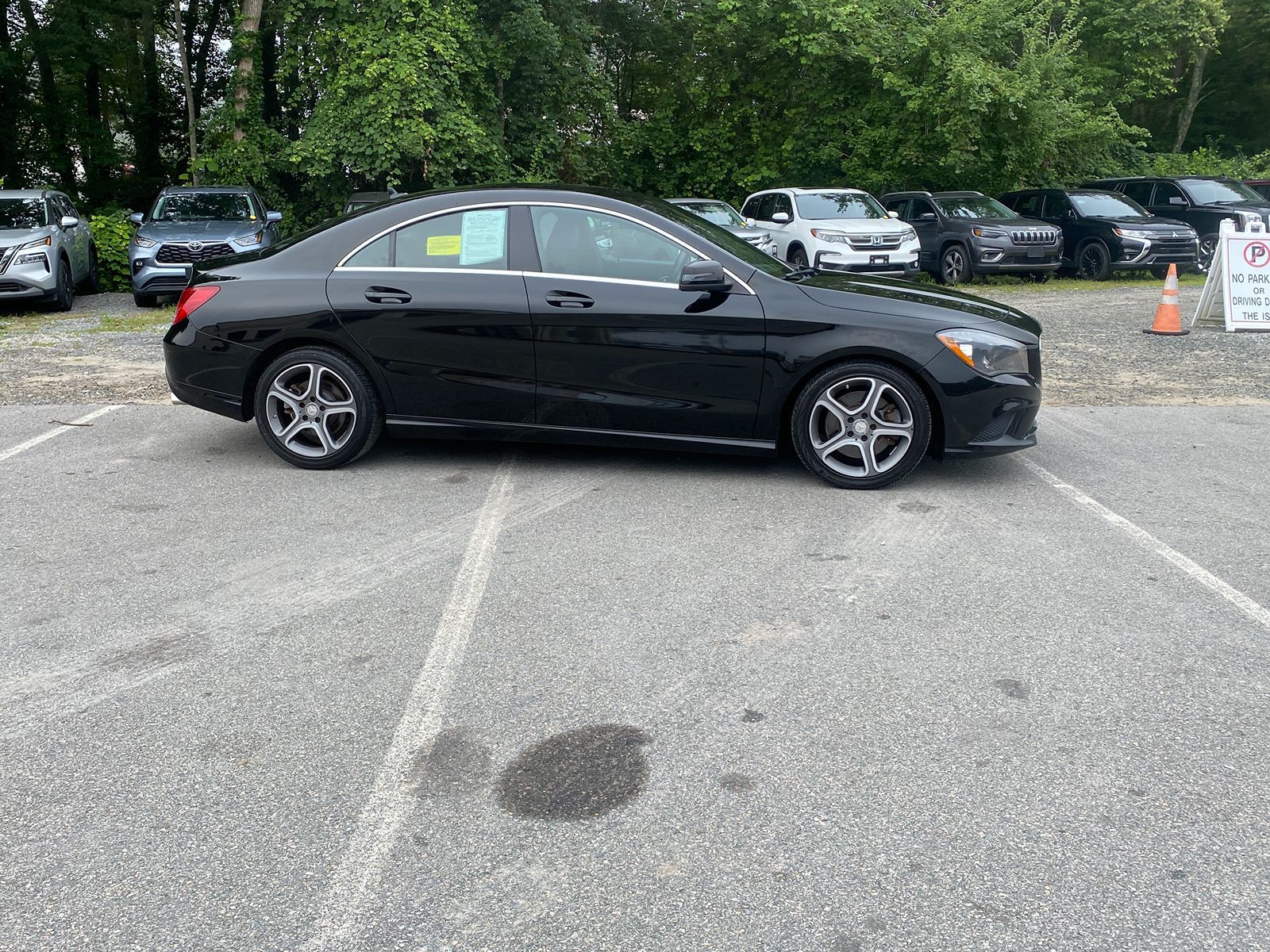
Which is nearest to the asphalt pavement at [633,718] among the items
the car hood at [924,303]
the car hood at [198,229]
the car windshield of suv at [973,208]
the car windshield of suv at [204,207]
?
the car hood at [924,303]

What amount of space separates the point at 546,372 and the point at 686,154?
2272 centimetres

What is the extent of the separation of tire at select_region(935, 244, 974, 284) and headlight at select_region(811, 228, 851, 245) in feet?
9.77

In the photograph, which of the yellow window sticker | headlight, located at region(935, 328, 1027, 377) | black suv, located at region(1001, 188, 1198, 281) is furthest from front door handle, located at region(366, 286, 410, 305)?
black suv, located at region(1001, 188, 1198, 281)

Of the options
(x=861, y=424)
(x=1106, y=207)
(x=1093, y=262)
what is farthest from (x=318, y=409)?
(x=1106, y=207)

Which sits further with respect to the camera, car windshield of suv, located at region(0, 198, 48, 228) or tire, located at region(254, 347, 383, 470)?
car windshield of suv, located at region(0, 198, 48, 228)

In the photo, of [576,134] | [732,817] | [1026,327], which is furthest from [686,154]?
[732,817]

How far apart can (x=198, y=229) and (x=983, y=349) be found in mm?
12976

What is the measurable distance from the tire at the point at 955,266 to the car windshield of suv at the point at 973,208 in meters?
0.64

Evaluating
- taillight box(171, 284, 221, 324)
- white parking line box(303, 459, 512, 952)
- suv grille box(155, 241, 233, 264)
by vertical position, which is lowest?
white parking line box(303, 459, 512, 952)

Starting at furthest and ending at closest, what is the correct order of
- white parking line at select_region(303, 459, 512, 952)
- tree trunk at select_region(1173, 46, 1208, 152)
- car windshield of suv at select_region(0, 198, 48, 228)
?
tree trunk at select_region(1173, 46, 1208, 152) < car windshield of suv at select_region(0, 198, 48, 228) < white parking line at select_region(303, 459, 512, 952)

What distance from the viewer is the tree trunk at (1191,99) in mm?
32625

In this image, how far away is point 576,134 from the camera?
2573cm

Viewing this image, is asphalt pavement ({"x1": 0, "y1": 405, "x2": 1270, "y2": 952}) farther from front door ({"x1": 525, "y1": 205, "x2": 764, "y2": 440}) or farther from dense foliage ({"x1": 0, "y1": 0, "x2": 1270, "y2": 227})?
dense foliage ({"x1": 0, "y1": 0, "x2": 1270, "y2": 227})

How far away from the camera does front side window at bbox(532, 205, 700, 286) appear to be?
6363mm
